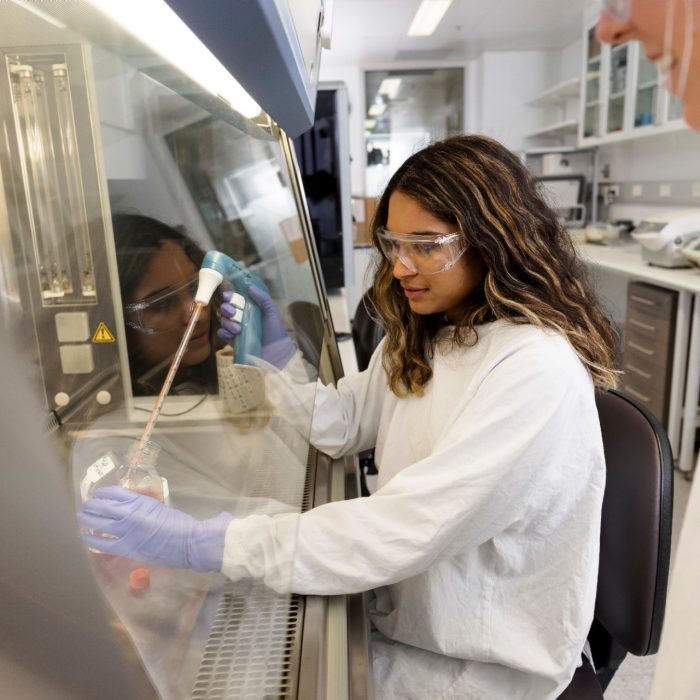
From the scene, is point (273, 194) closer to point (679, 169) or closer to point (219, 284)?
point (219, 284)

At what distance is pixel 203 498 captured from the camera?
28.7 inches

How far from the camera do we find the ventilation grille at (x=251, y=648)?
60 centimetres

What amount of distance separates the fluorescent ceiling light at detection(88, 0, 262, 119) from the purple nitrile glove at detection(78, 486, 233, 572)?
447 mm

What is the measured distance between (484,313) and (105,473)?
27.4 inches

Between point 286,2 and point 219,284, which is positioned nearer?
point 286,2

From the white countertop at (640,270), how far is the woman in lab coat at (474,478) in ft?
4.08

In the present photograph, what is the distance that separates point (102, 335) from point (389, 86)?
6663 mm

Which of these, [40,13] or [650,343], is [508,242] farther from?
[650,343]

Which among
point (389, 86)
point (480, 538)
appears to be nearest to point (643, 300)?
point (480, 538)

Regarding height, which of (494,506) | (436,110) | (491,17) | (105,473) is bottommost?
(494,506)

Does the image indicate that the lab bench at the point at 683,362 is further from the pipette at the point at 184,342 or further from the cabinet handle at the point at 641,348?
the pipette at the point at 184,342

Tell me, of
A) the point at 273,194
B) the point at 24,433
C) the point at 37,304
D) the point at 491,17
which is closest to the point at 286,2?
the point at 37,304

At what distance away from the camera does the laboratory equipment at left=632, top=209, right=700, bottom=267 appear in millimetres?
3076

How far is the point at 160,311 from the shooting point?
0.77 m
